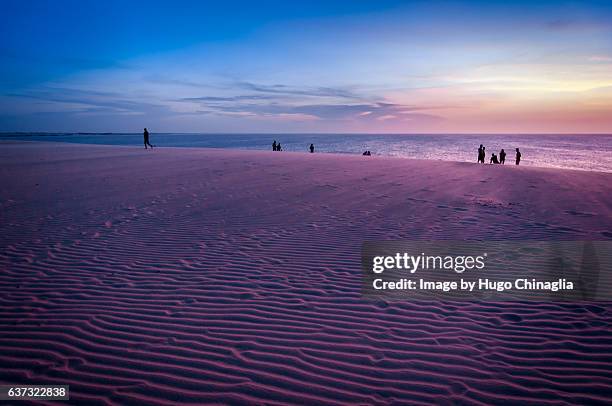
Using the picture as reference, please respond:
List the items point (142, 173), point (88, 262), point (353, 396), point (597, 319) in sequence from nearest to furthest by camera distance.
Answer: point (353, 396), point (597, 319), point (88, 262), point (142, 173)

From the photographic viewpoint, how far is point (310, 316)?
14.4 feet

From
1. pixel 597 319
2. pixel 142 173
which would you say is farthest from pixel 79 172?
pixel 597 319

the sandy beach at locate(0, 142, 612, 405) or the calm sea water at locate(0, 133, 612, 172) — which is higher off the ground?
the calm sea water at locate(0, 133, 612, 172)

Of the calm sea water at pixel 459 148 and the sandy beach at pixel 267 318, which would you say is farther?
the calm sea water at pixel 459 148

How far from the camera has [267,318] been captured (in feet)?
14.3

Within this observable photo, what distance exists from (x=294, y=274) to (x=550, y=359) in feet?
11.3

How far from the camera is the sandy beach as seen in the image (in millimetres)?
3264

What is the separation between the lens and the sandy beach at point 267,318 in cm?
326

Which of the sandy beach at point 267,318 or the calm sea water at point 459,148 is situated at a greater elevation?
the calm sea water at point 459,148

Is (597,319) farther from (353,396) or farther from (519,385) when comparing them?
(353,396)

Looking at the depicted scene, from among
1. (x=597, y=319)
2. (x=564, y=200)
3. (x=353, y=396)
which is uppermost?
(x=564, y=200)

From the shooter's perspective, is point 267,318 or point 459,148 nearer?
point 267,318

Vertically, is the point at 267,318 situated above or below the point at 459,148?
below

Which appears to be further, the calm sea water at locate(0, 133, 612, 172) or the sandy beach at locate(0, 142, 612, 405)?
the calm sea water at locate(0, 133, 612, 172)
